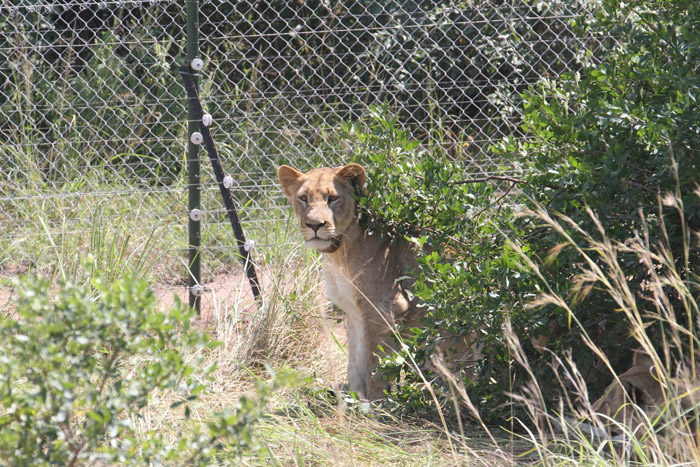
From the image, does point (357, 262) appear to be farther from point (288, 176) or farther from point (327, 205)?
point (288, 176)

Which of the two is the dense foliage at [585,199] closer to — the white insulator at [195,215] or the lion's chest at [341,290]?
the lion's chest at [341,290]

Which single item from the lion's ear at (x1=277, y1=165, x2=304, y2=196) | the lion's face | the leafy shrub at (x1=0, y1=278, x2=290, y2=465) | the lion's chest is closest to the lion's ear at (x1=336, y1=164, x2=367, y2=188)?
the lion's face

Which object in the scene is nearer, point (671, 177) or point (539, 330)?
point (671, 177)

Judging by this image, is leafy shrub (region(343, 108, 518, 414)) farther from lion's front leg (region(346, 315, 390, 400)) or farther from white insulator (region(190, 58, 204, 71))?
white insulator (region(190, 58, 204, 71))

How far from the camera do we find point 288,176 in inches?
174

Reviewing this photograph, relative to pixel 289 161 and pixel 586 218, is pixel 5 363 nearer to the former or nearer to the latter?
pixel 586 218

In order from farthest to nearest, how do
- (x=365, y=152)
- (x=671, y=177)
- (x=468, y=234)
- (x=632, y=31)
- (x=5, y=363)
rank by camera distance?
(x=365, y=152)
(x=468, y=234)
(x=632, y=31)
(x=671, y=177)
(x=5, y=363)

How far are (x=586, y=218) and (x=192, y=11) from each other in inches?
120

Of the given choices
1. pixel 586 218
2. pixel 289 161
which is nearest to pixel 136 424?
pixel 586 218

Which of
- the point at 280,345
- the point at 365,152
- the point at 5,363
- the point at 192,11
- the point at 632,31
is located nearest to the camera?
the point at 5,363

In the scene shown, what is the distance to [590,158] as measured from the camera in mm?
3256

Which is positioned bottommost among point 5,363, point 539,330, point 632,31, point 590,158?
point 5,363

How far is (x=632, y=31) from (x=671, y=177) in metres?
0.66

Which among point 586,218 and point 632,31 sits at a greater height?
point 632,31
